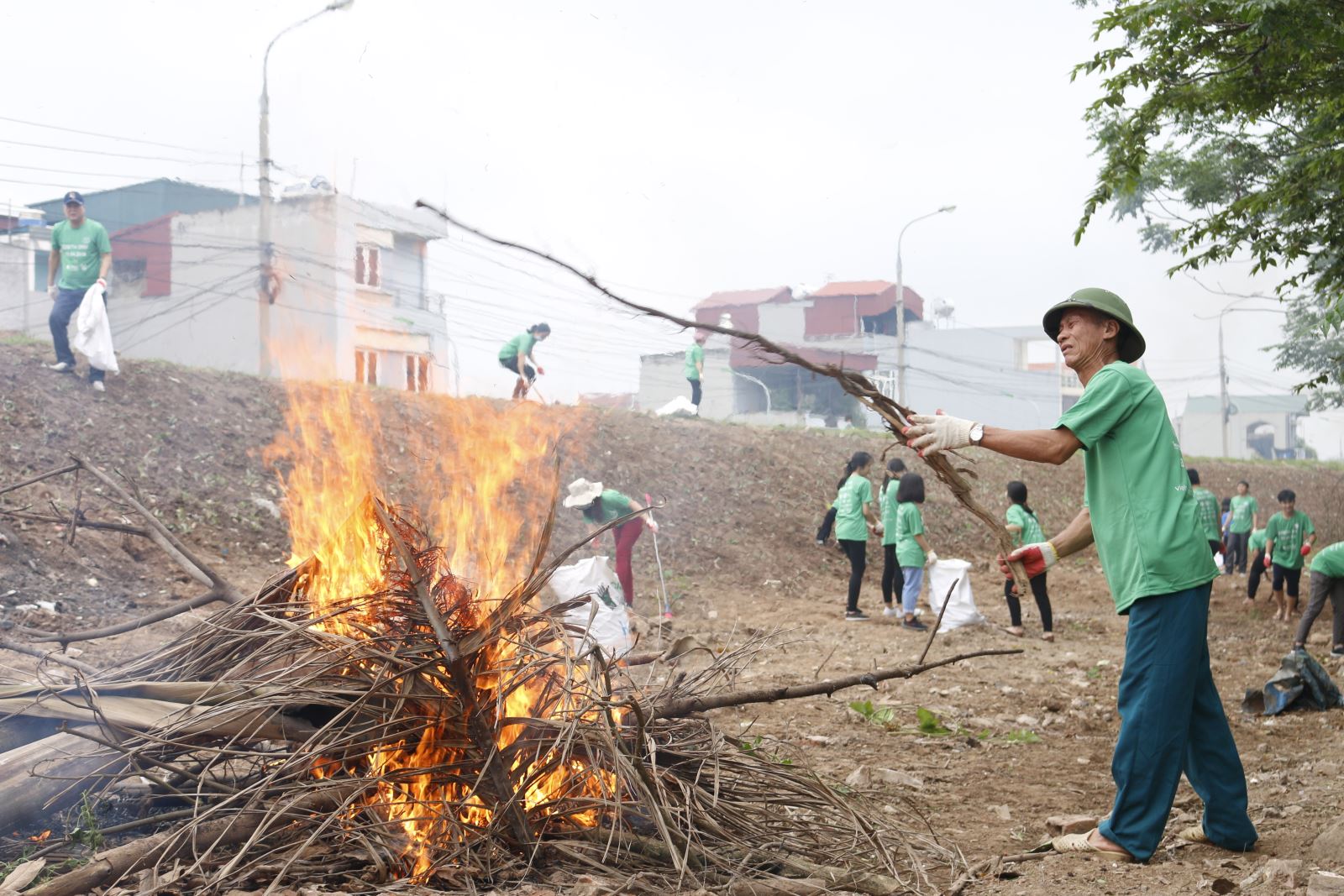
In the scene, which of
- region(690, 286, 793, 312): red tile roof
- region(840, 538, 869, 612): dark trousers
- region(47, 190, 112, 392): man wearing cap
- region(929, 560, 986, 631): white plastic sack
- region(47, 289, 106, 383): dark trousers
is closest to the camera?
region(47, 190, 112, 392): man wearing cap

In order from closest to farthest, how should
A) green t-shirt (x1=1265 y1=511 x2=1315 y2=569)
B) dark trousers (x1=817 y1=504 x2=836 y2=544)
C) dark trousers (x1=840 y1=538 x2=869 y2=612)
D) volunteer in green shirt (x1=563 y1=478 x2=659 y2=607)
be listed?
volunteer in green shirt (x1=563 y1=478 x2=659 y2=607) < dark trousers (x1=840 y1=538 x2=869 y2=612) < green t-shirt (x1=1265 y1=511 x2=1315 y2=569) < dark trousers (x1=817 y1=504 x2=836 y2=544)

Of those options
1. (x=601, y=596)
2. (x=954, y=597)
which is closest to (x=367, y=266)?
(x=954, y=597)

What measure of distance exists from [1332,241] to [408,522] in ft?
23.7

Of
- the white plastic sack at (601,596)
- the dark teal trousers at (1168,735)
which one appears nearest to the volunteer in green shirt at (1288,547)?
the white plastic sack at (601,596)

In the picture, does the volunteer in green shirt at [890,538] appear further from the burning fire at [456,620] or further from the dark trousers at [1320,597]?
the burning fire at [456,620]

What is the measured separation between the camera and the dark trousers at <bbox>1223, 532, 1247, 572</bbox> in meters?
17.3

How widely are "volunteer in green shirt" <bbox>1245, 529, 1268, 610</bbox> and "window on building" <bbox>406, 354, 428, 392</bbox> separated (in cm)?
1204

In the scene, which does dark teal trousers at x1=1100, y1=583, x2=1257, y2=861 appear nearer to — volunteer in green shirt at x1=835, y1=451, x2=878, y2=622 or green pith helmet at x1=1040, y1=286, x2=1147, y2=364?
green pith helmet at x1=1040, y1=286, x2=1147, y2=364

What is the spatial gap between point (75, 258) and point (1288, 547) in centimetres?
1361

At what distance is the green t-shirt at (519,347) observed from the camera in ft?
41.3

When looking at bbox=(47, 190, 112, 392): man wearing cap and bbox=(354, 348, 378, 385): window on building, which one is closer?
bbox=(47, 190, 112, 392): man wearing cap

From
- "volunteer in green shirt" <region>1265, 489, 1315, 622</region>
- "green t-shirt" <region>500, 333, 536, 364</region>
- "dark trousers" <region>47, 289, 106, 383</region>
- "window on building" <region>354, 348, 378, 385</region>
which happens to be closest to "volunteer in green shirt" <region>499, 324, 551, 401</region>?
"green t-shirt" <region>500, 333, 536, 364</region>

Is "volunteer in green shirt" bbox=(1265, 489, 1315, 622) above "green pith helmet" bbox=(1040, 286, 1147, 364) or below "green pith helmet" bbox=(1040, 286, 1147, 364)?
below

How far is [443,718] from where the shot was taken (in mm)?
3387
